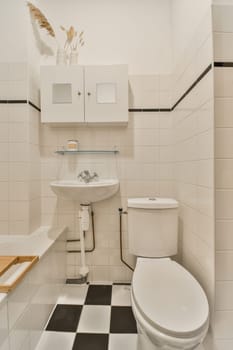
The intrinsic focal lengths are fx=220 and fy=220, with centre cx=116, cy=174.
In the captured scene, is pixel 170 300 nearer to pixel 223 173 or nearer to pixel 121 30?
pixel 223 173

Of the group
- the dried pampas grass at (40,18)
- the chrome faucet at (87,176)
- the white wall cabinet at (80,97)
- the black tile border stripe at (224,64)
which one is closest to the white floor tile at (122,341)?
the chrome faucet at (87,176)

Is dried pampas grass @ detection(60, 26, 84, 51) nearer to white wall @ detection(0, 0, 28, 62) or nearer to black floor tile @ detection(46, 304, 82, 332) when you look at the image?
white wall @ detection(0, 0, 28, 62)

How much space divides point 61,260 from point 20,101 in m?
1.28

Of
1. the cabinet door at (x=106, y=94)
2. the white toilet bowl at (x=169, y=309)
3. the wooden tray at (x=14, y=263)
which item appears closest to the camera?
Result: the white toilet bowl at (x=169, y=309)

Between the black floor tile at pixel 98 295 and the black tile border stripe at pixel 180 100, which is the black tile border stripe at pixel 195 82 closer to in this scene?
the black tile border stripe at pixel 180 100

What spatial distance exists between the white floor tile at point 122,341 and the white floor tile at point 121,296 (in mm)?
306

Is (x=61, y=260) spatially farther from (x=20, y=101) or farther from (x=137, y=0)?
(x=137, y=0)

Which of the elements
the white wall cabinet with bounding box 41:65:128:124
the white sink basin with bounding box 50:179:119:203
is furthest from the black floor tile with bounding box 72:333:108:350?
the white wall cabinet with bounding box 41:65:128:124

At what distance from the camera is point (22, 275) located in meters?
1.00

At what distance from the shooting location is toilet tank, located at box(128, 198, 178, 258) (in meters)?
1.51

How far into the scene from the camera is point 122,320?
143cm

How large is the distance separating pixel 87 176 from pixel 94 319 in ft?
3.34

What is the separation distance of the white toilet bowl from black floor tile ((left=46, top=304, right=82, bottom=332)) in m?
0.46

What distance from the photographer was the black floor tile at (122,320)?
1343 mm
